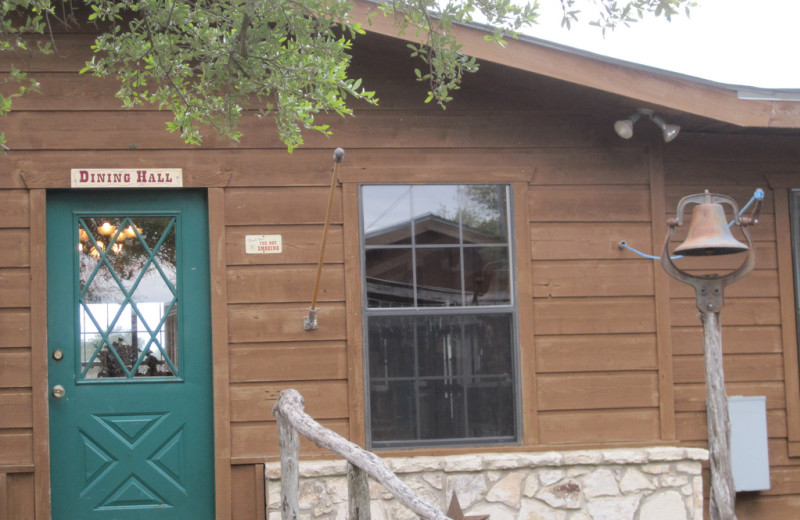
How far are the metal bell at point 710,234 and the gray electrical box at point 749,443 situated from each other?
1.40 metres

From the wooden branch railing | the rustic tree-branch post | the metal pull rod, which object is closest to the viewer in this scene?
the wooden branch railing

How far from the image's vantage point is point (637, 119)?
17.7ft

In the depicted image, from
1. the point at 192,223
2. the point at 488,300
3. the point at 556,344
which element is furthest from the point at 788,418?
the point at 192,223

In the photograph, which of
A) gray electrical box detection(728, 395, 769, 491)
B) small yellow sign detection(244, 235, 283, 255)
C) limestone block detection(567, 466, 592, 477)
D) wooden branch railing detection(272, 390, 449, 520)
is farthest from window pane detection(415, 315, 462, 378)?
gray electrical box detection(728, 395, 769, 491)

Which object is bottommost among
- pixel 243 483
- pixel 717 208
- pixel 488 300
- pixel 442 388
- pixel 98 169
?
pixel 243 483

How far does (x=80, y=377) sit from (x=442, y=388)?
6.98ft

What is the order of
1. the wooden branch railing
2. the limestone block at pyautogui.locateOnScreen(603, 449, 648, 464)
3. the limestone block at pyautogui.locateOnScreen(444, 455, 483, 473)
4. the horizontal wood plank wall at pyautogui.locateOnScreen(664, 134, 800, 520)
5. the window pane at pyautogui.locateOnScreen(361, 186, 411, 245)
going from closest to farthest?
1. the wooden branch railing
2. the limestone block at pyautogui.locateOnScreen(444, 455, 483, 473)
3. the limestone block at pyautogui.locateOnScreen(603, 449, 648, 464)
4. the window pane at pyautogui.locateOnScreen(361, 186, 411, 245)
5. the horizontal wood plank wall at pyautogui.locateOnScreen(664, 134, 800, 520)

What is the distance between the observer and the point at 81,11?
528 cm

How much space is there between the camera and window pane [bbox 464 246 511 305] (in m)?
5.44

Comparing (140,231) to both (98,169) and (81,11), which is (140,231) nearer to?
(98,169)

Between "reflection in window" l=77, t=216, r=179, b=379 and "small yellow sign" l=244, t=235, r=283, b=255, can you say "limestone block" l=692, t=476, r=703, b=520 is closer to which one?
"small yellow sign" l=244, t=235, r=283, b=255

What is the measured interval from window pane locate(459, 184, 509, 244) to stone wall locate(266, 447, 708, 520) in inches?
52.2

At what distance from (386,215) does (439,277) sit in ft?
1.63

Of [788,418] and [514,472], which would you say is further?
[788,418]
